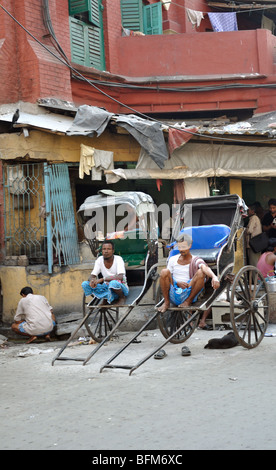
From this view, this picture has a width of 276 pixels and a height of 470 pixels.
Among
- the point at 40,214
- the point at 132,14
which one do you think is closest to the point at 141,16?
the point at 132,14

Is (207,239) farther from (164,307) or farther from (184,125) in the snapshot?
(184,125)

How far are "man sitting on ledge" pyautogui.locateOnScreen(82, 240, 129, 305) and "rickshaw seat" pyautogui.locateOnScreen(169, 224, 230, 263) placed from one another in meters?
0.84

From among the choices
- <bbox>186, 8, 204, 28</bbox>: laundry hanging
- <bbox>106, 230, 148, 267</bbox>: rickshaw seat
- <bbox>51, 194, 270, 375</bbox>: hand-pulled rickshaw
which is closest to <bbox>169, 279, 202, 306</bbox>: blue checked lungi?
<bbox>51, 194, 270, 375</bbox>: hand-pulled rickshaw

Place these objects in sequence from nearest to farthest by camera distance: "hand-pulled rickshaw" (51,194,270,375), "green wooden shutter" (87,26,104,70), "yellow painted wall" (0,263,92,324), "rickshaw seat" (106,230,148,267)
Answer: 1. "hand-pulled rickshaw" (51,194,270,375)
2. "rickshaw seat" (106,230,148,267)
3. "yellow painted wall" (0,263,92,324)
4. "green wooden shutter" (87,26,104,70)

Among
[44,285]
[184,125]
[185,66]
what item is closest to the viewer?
[44,285]

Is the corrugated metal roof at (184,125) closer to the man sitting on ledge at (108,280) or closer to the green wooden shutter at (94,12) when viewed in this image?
the man sitting on ledge at (108,280)

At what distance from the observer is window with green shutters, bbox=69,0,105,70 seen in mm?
13234

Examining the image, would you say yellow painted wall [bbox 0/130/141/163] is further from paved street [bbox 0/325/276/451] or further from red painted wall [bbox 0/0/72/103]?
paved street [bbox 0/325/276/451]

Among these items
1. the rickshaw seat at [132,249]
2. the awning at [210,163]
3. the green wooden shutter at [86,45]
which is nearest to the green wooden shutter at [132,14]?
the green wooden shutter at [86,45]

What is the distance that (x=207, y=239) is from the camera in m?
8.51

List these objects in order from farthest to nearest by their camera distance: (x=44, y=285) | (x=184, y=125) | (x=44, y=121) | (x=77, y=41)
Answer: (x=77, y=41) < (x=184, y=125) < (x=44, y=121) < (x=44, y=285)

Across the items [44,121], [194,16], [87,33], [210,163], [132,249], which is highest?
[194,16]

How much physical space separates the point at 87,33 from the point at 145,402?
35.7ft

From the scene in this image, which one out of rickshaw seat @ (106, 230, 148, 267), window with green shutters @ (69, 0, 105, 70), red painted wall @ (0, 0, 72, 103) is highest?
window with green shutters @ (69, 0, 105, 70)
